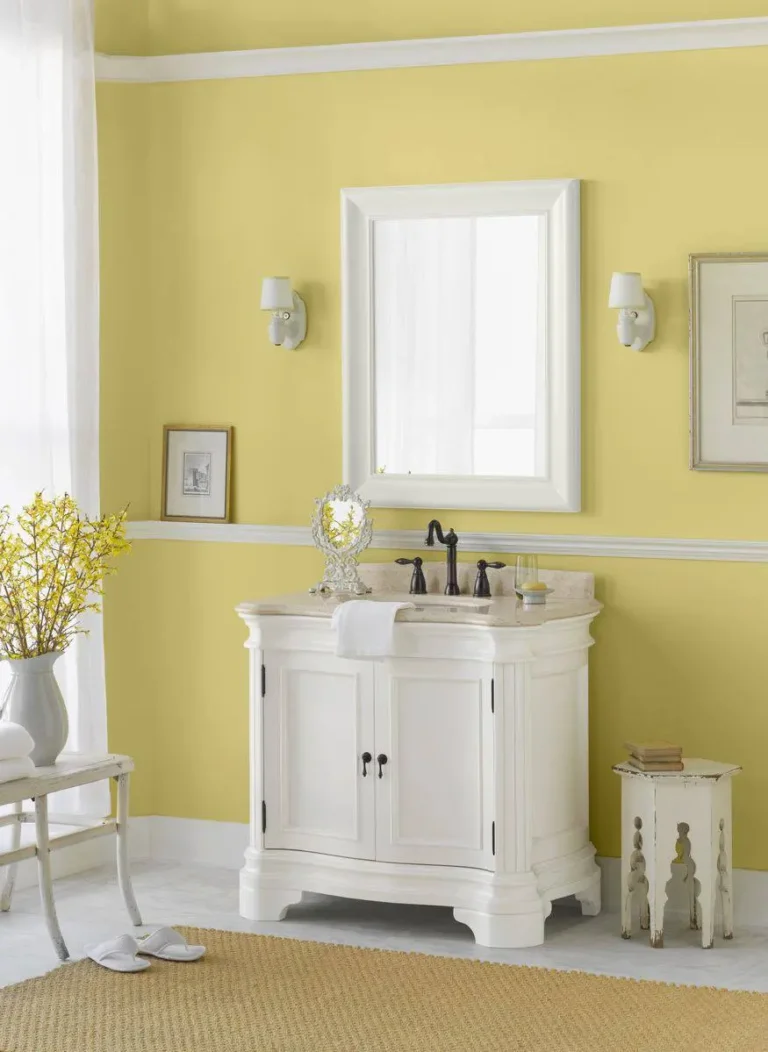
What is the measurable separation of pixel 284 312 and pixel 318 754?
4.53 ft

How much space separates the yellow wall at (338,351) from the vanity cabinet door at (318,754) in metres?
0.58

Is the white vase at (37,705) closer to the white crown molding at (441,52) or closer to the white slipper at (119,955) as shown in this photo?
the white slipper at (119,955)

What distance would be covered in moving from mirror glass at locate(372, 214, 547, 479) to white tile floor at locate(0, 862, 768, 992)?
131cm

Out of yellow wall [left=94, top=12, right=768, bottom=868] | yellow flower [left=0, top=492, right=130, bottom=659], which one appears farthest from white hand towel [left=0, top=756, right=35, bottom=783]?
yellow wall [left=94, top=12, right=768, bottom=868]

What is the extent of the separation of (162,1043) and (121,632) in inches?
71.2

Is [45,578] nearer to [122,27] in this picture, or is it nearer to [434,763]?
[434,763]

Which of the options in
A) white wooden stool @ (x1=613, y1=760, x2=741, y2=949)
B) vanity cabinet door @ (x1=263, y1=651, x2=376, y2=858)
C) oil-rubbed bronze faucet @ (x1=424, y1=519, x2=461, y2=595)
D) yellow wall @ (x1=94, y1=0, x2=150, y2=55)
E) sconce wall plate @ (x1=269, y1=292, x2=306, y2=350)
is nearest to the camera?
white wooden stool @ (x1=613, y1=760, x2=741, y2=949)

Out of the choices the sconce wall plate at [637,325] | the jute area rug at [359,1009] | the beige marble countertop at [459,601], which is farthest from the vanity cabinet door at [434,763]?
the sconce wall plate at [637,325]

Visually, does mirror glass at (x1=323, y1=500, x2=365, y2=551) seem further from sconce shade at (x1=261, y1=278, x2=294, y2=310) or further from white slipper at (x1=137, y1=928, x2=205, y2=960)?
white slipper at (x1=137, y1=928, x2=205, y2=960)

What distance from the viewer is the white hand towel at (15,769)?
369 centimetres

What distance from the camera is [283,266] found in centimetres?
469

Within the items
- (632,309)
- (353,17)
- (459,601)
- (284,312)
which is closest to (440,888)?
(459,601)

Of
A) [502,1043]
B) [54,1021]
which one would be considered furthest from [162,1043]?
[502,1043]

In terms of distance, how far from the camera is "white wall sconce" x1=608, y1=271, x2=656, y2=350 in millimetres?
4160
